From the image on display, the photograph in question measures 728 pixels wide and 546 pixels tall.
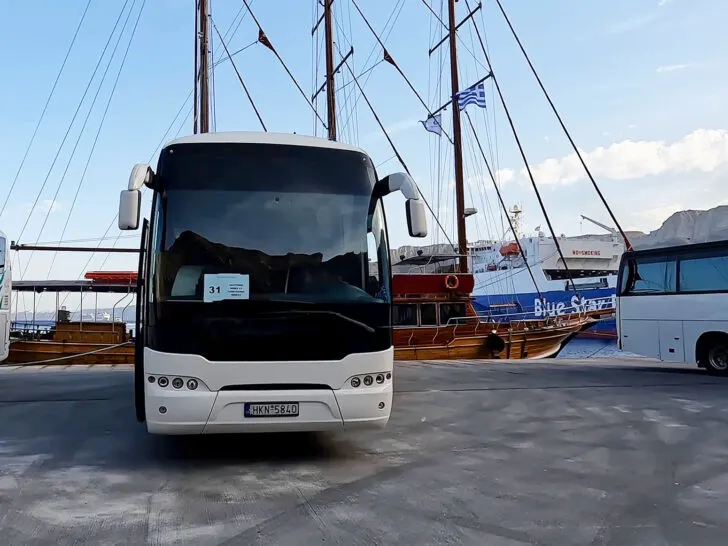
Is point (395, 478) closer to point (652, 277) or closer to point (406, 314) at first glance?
point (652, 277)

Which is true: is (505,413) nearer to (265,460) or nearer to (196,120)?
(265,460)

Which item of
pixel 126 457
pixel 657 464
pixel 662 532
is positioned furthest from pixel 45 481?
pixel 657 464

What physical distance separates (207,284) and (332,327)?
3.73 feet

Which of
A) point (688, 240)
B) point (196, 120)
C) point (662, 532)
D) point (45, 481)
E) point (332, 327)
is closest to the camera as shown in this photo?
point (662, 532)

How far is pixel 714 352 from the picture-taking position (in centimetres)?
1352

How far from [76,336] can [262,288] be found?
14.4 meters

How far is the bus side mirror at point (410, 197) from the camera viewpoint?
19.6 feet

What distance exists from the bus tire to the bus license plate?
37.1 ft

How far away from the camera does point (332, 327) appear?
5.55m

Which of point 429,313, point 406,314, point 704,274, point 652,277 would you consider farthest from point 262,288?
point 429,313

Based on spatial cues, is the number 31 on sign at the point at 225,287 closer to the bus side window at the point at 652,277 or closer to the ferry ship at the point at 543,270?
the bus side window at the point at 652,277

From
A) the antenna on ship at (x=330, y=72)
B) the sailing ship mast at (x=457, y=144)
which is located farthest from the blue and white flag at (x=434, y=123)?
the antenna on ship at (x=330, y=72)

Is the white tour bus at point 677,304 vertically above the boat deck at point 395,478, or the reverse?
the white tour bus at point 677,304

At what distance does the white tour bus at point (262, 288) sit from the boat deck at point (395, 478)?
60cm
